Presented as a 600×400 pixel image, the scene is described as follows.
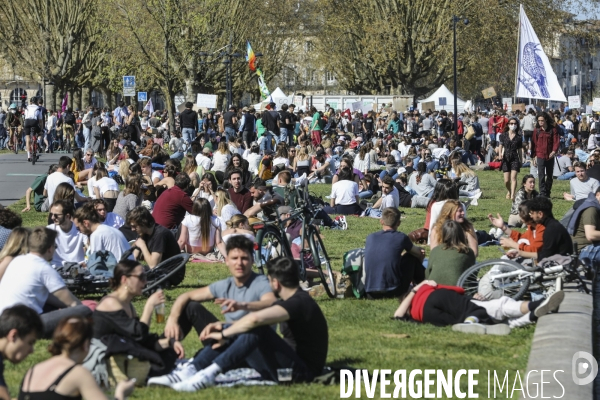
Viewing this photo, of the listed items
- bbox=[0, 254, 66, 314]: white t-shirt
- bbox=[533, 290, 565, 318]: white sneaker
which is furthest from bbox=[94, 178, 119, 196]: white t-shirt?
bbox=[533, 290, 565, 318]: white sneaker

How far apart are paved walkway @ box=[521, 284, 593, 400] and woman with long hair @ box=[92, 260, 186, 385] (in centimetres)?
265

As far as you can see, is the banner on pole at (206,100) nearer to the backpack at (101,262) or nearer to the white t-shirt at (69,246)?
the white t-shirt at (69,246)

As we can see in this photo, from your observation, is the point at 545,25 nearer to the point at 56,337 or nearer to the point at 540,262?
the point at 540,262

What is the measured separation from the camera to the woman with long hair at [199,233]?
49.1ft

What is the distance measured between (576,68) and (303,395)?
154449 mm

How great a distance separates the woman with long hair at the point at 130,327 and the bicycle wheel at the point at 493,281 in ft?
13.3

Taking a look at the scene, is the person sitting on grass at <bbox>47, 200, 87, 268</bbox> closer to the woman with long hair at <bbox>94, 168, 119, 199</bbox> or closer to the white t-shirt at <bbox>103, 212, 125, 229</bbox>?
the white t-shirt at <bbox>103, 212, 125, 229</bbox>

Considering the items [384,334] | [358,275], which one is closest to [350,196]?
[358,275]

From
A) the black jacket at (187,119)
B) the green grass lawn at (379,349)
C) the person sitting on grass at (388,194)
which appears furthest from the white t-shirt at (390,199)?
the black jacket at (187,119)

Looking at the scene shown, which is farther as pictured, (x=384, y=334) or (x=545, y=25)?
(x=545, y=25)

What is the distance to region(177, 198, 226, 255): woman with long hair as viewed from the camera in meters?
15.0

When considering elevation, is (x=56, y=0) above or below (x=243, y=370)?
above

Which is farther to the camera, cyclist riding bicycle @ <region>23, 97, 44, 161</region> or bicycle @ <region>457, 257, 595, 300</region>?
cyclist riding bicycle @ <region>23, 97, 44, 161</region>

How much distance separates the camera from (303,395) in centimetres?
806
